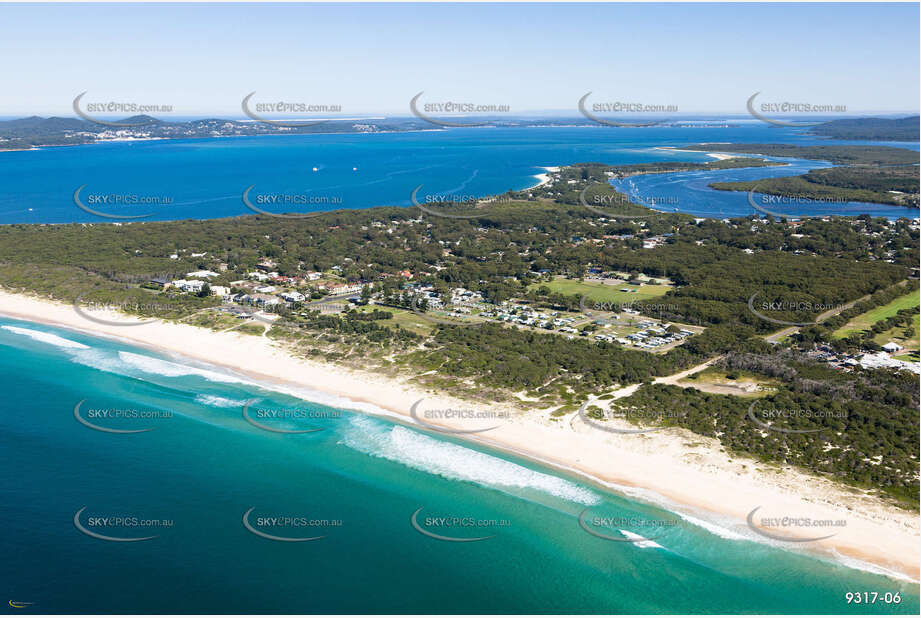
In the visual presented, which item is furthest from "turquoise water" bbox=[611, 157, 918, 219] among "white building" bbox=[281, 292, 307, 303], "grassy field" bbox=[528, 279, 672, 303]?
"white building" bbox=[281, 292, 307, 303]

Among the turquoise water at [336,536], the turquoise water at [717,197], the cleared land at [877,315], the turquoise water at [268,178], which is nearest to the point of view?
the turquoise water at [336,536]

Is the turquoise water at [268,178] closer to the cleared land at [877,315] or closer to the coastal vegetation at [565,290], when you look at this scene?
the coastal vegetation at [565,290]

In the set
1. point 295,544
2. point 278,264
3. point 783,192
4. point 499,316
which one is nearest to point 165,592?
point 295,544

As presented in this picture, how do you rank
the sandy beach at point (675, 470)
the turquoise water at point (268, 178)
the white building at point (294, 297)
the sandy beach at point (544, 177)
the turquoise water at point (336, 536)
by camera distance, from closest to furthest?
the turquoise water at point (336, 536) → the sandy beach at point (675, 470) → the white building at point (294, 297) → the turquoise water at point (268, 178) → the sandy beach at point (544, 177)

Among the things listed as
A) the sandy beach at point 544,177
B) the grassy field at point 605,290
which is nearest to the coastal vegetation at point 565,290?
the grassy field at point 605,290

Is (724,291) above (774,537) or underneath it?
above

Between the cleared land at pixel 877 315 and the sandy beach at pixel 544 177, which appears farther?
the sandy beach at pixel 544 177

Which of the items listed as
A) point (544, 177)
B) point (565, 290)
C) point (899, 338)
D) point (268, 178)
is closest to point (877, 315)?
point (899, 338)

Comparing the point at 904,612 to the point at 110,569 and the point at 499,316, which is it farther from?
the point at 499,316
